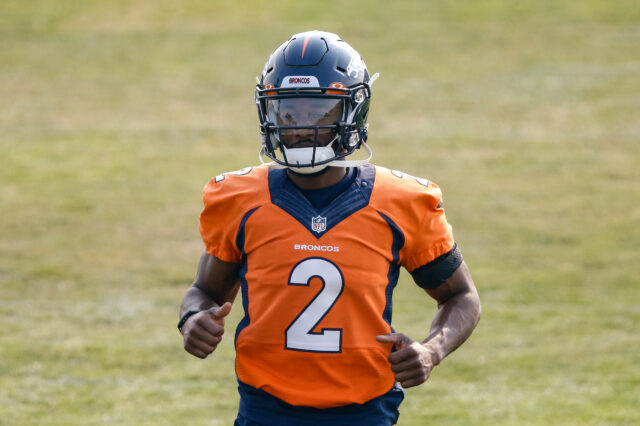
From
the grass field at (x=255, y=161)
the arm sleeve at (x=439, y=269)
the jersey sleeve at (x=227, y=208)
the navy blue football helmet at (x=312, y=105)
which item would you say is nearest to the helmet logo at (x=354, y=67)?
the navy blue football helmet at (x=312, y=105)

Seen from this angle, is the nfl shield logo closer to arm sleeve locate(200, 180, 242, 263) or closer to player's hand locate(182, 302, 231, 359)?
arm sleeve locate(200, 180, 242, 263)

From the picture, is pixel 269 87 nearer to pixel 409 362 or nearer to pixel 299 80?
pixel 299 80

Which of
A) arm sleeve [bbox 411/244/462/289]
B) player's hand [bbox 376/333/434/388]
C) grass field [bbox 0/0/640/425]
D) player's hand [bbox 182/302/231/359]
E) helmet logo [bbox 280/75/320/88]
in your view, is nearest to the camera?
player's hand [bbox 376/333/434/388]

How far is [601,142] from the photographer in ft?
54.6

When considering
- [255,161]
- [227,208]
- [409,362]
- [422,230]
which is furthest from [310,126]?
[255,161]

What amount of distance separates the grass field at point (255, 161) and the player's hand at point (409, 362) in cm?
392

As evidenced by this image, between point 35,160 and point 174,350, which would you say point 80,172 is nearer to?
point 35,160

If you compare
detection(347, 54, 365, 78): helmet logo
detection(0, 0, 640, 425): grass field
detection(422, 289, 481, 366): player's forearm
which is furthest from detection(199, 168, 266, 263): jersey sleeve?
detection(0, 0, 640, 425): grass field

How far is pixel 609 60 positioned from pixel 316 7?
7.27 meters

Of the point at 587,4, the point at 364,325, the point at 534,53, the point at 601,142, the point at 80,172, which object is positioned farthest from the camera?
the point at 587,4

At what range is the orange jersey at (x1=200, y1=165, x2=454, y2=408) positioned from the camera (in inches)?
137

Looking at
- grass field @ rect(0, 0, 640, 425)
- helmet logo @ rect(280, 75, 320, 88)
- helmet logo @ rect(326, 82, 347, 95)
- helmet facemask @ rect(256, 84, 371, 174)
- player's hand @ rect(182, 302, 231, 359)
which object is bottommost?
grass field @ rect(0, 0, 640, 425)

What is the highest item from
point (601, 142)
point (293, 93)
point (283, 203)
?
point (293, 93)

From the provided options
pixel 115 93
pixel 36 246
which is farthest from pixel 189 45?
pixel 36 246
